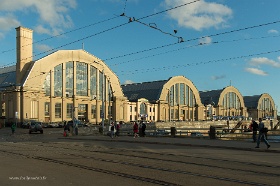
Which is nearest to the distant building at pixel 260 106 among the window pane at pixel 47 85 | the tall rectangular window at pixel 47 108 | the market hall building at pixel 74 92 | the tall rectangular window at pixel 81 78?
the market hall building at pixel 74 92

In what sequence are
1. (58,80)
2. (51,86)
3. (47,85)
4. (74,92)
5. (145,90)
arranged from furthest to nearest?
(145,90), (74,92), (58,80), (51,86), (47,85)

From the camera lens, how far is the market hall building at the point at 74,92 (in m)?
73.0

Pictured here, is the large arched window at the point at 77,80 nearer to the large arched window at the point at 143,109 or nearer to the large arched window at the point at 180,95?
the large arched window at the point at 143,109

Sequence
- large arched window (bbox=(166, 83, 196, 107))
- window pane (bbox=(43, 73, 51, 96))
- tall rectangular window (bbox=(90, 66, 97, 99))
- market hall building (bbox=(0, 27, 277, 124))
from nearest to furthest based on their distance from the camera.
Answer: market hall building (bbox=(0, 27, 277, 124)) < window pane (bbox=(43, 73, 51, 96)) < tall rectangular window (bbox=(90, 66, 97, 99)) < large arched window (bbox=(166, 83, 196, 107))

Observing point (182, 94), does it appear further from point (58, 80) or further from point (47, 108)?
point (47, 108)

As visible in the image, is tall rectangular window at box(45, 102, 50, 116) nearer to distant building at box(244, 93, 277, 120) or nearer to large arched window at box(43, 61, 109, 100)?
large arched window at box(43, 61, 109, 100)

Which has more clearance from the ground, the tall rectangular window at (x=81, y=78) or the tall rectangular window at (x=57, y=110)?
the tall rectangular window at (x=81, y=78)

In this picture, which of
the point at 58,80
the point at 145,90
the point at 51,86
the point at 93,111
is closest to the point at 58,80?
the point at 58,80

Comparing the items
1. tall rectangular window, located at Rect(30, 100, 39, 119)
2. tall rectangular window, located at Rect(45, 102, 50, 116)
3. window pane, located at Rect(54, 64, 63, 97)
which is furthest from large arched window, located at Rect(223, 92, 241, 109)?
tall rectangular window, located at Rect(30, 100, 39, 119)

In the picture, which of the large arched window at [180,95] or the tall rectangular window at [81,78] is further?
the large arched window at [180,95]

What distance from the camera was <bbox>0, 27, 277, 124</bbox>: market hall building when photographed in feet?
240

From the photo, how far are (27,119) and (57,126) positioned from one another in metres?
6.97

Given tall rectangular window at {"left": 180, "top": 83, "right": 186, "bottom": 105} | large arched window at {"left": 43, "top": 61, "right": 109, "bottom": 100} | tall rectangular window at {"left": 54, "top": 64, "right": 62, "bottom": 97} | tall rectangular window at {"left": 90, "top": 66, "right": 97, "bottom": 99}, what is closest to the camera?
large arched window at {"left": 43, "top": 61, "right": 109, "bottom": 100}

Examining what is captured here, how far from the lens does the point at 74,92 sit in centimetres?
8344
